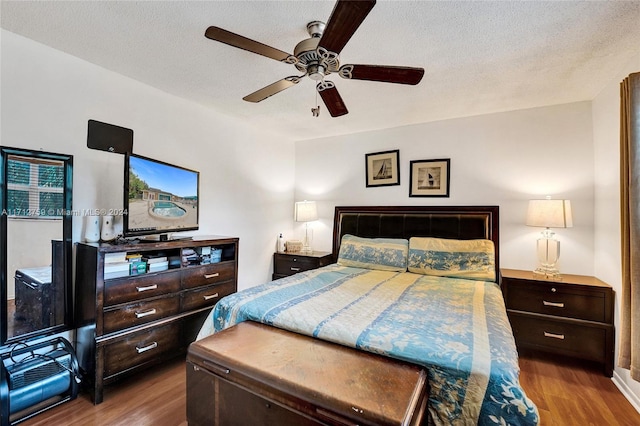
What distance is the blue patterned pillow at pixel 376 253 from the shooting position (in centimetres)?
306

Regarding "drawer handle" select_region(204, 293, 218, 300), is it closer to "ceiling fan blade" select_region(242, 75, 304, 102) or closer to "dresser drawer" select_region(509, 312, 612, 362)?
"ceiling fan blade" select_region(242, 75, 304, 102)

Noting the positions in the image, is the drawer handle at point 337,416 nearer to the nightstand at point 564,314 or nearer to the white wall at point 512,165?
the nightstand at point 564,314

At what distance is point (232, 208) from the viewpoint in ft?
11.2

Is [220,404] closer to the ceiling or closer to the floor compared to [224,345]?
closer to the floor

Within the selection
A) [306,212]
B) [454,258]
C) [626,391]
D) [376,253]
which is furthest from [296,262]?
[626,391]

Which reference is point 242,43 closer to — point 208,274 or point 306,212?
point 208,274

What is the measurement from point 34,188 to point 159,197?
727 mm

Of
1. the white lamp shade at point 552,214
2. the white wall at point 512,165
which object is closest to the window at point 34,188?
the white wall at point 512,165

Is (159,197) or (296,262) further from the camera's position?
(296,262)

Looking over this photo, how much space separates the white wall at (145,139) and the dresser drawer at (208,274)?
2.02 ft

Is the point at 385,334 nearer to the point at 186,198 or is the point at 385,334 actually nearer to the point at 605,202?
the point at 186,198

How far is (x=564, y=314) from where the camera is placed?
245 centimetres

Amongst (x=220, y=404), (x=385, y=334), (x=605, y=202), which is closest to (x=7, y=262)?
(x=220, y=404)

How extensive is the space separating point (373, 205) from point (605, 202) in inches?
88.2
